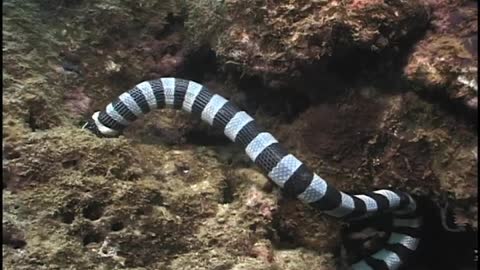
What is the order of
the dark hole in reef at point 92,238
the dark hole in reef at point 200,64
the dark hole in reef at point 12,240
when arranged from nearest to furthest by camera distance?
the dark hole in reef at point 12,240 < the dark hole in reef at point 92,238 < the dark hole in reef at point 200,64

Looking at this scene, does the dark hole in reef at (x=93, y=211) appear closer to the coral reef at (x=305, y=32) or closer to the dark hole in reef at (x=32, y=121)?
the dark hole in reef at (x=32, y=121)

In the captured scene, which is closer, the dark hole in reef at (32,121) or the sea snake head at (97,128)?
the dark hole in reef at (32,121)

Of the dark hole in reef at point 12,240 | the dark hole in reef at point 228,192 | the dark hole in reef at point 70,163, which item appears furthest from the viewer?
the dark hole in reef at point 228,192

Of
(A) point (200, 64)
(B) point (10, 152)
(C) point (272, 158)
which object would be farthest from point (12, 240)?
(A) point (200, 64)

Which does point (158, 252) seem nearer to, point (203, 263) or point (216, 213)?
point (203, 263)

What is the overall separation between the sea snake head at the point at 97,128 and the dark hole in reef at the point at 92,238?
3.24 feet

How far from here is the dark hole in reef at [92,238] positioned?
2.77m

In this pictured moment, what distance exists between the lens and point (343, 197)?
3467mm

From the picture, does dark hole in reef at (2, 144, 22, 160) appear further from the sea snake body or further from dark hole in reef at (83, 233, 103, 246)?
the sea snake body

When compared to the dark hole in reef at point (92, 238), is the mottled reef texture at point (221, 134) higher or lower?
higher

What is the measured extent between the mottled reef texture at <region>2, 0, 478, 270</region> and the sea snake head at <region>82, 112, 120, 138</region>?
11cm

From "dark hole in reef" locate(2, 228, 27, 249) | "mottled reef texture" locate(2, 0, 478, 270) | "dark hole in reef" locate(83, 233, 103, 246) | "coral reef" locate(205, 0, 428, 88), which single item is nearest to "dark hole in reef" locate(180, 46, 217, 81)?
"mottled reef texture" locate(2, 0, 478, 270)

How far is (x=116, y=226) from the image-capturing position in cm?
284

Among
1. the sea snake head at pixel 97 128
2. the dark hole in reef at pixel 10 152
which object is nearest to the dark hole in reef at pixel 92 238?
the dark hole in reef at pixel 10 152
